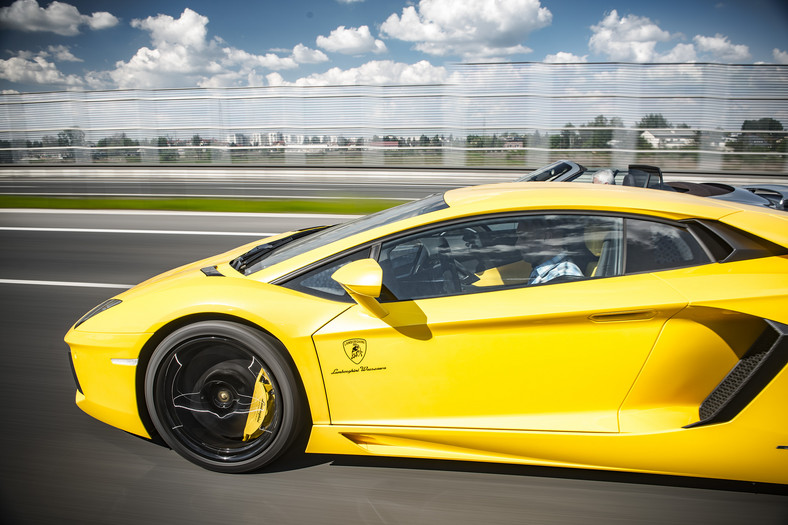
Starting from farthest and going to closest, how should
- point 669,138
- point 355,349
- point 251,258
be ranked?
point 669,138 → point 251,258 → point 355,349

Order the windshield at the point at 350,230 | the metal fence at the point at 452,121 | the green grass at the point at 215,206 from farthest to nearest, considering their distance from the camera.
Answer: the metal fence at the point at 452,121
the green grass at the point at 215,206
the windshield at the point at 350,230

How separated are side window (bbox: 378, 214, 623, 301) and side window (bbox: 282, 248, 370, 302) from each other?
0.14 meters

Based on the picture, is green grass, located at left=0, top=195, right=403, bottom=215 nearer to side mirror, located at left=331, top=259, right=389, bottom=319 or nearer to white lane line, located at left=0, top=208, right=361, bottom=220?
white lane line, located at left=0, top=208, right=361, bottom=220

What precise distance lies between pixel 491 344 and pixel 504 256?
480 mm

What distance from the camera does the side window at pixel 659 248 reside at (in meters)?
2.06

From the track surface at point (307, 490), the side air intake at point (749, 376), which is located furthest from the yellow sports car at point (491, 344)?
the track surface at point (307, 490)

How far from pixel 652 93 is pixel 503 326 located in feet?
57.4

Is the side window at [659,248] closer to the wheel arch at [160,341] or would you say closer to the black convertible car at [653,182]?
the wheel arch at [160,341]

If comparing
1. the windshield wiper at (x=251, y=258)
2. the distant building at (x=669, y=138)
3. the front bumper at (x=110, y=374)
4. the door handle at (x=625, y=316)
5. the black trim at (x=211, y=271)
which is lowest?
the front bumper at (x=110, y=374)

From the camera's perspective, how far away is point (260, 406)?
7.44 feet

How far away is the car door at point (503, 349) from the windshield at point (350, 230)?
1.30ft

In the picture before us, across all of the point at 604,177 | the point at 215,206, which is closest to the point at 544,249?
the point at 604,177

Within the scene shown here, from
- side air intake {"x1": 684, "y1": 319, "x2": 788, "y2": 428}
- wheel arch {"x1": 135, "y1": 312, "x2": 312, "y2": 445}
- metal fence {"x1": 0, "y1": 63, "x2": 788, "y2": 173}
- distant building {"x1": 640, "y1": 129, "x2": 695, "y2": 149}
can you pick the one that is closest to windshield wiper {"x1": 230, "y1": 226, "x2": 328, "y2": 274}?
wheel arch {"x1": 135, "y1": 312, "x2": 312, "y2": 445}

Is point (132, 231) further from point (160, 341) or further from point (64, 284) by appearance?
point (160, 341)
